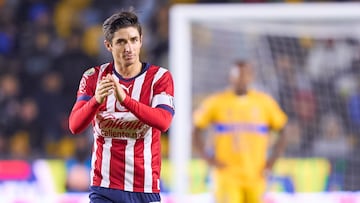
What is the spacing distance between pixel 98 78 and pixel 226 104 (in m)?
3.35

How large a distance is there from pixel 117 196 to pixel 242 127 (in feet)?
10.8

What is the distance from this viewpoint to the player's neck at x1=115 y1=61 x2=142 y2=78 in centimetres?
469

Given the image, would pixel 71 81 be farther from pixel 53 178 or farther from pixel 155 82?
pixel 155 82

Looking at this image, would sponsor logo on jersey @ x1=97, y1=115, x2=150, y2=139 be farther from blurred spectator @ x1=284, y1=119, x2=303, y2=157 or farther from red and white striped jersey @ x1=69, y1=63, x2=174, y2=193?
blurred spectator @ x1=284, y1=119, x2=303, y2=157

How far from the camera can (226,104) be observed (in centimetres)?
798

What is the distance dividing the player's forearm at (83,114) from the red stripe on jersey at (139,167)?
0.30 m

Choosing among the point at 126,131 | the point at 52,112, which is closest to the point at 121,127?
the point at 126,131

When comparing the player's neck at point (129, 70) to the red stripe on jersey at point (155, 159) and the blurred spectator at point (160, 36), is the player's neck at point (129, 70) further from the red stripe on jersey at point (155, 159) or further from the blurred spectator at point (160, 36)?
the blurred spectator at point (160, 36)

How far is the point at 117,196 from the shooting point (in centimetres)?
468

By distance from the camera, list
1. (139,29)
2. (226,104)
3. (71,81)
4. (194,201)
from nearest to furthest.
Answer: (139,29) → (226,104) → (194,201) → (71,81)

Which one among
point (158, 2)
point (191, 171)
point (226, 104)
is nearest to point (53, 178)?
point (191, 171)

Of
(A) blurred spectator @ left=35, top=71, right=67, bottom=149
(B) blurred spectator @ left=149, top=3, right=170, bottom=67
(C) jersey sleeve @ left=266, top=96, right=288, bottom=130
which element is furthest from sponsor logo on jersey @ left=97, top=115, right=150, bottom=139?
(B) blurred spectator @ left=149, top=3, right=170, bottom=67

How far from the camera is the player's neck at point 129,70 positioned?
469 centimetres

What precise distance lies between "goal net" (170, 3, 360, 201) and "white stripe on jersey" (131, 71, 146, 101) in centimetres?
354
